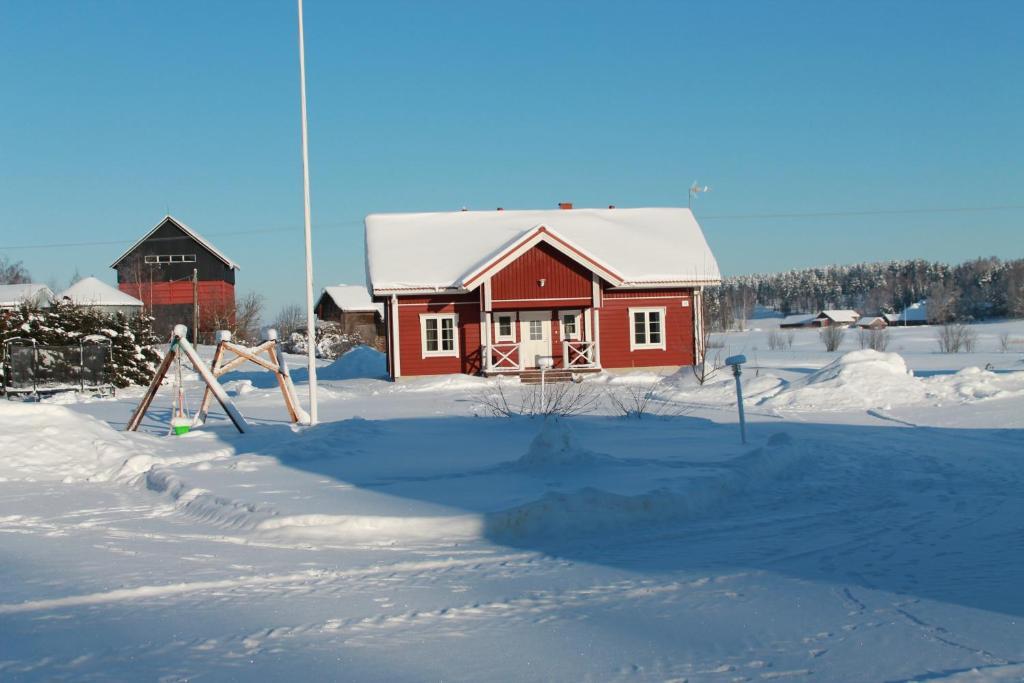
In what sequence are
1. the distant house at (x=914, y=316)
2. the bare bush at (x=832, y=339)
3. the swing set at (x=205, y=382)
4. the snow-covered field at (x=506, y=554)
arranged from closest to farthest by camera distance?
the snow-covered field at (x=506, y=554)
the swing set at (x=205, y=382)
the bare bush at (x=832, y=339)
the distant house at (x=914, y=316)

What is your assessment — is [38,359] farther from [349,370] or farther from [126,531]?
[126,531]

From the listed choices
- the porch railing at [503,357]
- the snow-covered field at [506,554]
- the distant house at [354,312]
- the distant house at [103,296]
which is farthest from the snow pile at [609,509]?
the distant house at [354,312]

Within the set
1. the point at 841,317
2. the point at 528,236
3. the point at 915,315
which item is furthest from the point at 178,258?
the point at 915,315

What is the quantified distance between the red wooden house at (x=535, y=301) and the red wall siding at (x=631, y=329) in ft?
0.11

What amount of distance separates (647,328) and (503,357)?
16.8 feet

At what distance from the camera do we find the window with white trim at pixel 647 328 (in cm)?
3088

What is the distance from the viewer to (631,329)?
101 feet

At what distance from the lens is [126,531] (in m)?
8.38

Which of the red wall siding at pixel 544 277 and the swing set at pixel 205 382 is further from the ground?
the red wall siding at pixel 544 277

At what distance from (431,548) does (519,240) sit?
852 inches

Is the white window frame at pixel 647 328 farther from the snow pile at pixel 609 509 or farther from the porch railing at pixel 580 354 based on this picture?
the snow pile at pixel 609 509

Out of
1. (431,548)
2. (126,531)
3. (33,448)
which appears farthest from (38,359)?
(431,548)

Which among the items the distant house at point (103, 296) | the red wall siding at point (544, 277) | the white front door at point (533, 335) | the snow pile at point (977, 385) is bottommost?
the snow pile at point (977, 385)

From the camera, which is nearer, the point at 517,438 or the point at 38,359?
the point at 517,438
